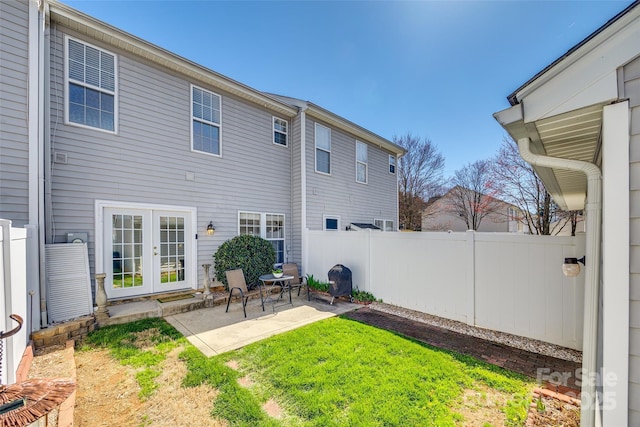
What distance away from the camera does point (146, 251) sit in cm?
601

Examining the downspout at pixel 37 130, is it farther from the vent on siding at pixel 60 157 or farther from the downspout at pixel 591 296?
the downspout at pixel 591 296

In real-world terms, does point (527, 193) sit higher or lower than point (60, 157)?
lower

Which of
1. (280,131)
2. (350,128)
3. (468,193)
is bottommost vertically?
(468,193)

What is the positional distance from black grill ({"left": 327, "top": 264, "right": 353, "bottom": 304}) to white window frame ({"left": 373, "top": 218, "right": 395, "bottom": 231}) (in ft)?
19.0

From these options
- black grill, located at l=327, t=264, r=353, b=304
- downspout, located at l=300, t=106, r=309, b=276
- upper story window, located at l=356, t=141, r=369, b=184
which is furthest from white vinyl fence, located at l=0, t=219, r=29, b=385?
upper story window, located at l=356, t=141, r=369, b=184

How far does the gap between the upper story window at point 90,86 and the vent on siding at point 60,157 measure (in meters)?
0.66

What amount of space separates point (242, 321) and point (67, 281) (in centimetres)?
321

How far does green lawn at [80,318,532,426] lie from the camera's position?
8.10 ft

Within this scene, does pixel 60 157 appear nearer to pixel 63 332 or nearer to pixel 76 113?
pixel 76 113

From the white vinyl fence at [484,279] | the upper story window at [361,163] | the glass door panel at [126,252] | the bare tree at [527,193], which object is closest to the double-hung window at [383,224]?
the upper story window at [361,163]

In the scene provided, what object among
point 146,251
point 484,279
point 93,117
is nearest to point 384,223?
point 484,279

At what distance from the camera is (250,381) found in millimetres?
3051

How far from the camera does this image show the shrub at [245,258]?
21.9 ft

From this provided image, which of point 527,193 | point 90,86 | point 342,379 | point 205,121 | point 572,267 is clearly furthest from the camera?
point 527,193
